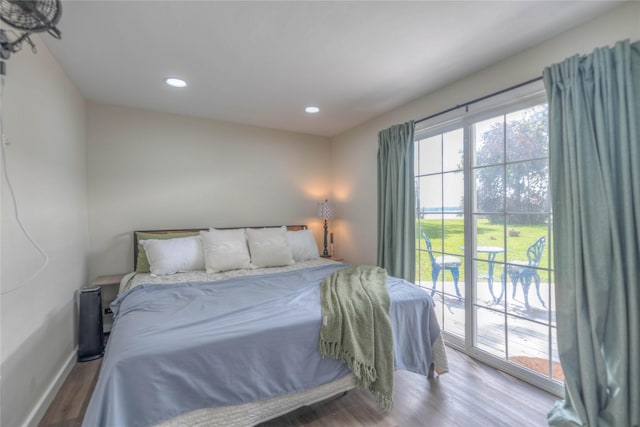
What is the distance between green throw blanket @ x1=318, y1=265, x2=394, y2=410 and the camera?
168cm

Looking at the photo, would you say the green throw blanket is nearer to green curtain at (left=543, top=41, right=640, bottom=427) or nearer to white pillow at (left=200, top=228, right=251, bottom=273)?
green curtain at (left=543, top=41, right=640, bottom=427)

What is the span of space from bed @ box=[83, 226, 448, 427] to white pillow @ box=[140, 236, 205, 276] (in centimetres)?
26

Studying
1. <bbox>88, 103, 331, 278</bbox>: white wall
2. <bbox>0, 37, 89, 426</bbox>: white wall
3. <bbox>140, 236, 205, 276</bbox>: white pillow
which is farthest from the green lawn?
<bbox>0, 37, 89, 426</bbox>: white wall

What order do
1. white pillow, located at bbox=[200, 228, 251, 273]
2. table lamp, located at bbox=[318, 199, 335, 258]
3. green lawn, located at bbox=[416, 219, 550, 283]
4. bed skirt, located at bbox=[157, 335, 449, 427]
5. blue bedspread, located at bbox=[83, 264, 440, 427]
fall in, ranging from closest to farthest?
1. blue bedspread, located at bbox=[83, 264, 440, 427]
2. bed skirt, located at bbox=[157, 335, 449, 427]
3. green lawn, located at bbox=[416, 219, 550, 283]
4. white pillow, located at bbox=[200, 228, 251, 273]
5. table lamp, located at bbox=[318, 199, 335, 258]

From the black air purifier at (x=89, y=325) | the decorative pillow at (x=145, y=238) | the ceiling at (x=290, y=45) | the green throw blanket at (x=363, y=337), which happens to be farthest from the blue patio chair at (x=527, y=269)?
the black air purifier at (x=89, y=325)

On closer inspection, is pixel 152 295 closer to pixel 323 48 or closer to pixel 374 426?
pixel 374 426

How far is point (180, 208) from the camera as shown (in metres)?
3.40

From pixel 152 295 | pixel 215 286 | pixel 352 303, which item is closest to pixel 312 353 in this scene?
pixel 352 303

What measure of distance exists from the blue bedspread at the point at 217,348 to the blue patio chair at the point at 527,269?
0.74 meters

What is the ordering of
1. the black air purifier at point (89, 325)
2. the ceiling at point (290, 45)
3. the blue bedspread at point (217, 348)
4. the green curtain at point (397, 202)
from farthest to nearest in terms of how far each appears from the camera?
the green curtain at point (397, 202) → the black air purifier at point (89, 325) → the ceiling at point (290, 45) → the blue bedspread at point (217, 348)

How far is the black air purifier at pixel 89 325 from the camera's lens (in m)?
2.48

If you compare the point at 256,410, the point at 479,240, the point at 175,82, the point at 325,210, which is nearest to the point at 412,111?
the point at 479,240

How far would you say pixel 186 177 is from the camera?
11.3 ft

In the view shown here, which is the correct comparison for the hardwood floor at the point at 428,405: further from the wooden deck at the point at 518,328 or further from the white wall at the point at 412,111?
the white wall at the point at 412,111
